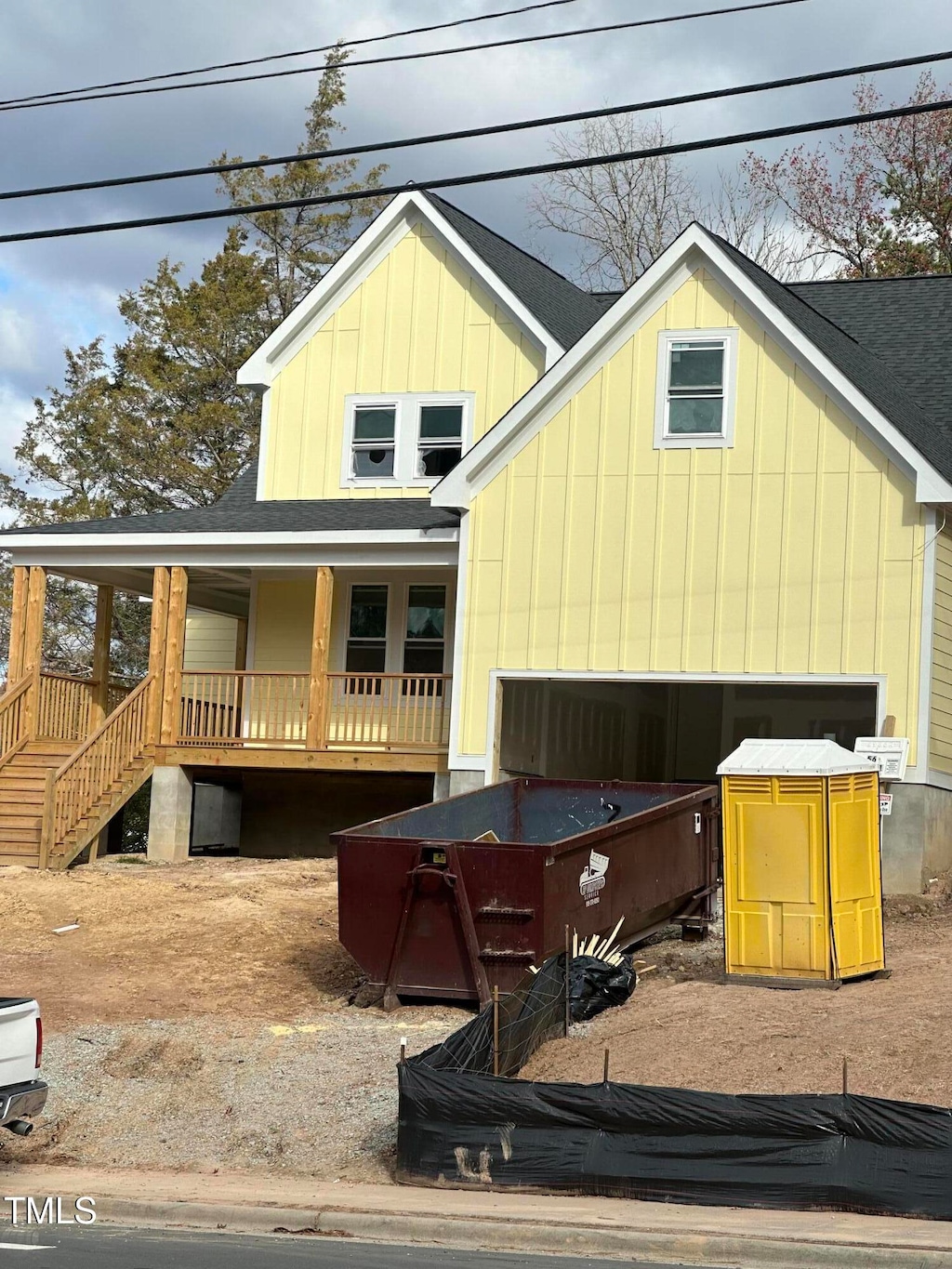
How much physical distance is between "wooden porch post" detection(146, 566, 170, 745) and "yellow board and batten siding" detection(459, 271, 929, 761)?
4.99m

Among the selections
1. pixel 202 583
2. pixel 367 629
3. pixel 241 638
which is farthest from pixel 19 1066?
pixel 241 638

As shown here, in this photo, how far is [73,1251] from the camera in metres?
8.54

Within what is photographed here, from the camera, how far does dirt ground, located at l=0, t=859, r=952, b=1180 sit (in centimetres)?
1135

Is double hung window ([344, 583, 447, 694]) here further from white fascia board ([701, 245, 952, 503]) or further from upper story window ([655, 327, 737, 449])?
white fascia board ([701, 245, 952, 503])

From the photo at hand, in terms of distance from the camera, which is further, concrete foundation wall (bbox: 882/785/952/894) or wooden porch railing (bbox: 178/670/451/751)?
wooden porch railing (bbox: 178/670/451/751)

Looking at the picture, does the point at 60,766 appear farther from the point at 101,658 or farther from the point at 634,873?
the point at 634,873

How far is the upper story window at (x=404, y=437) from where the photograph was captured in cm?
2531

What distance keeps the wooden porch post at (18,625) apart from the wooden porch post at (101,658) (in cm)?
181

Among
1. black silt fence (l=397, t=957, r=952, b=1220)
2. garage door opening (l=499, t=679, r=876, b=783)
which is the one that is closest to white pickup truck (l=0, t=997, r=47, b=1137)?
black silt fence (l=397, t=957, r=952, b=1220)

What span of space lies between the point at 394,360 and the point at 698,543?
7236 millimetres

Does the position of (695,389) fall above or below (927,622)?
above

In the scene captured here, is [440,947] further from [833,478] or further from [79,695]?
[79,695]

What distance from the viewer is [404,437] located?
25.5 m

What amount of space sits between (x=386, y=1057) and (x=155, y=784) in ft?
37.7
